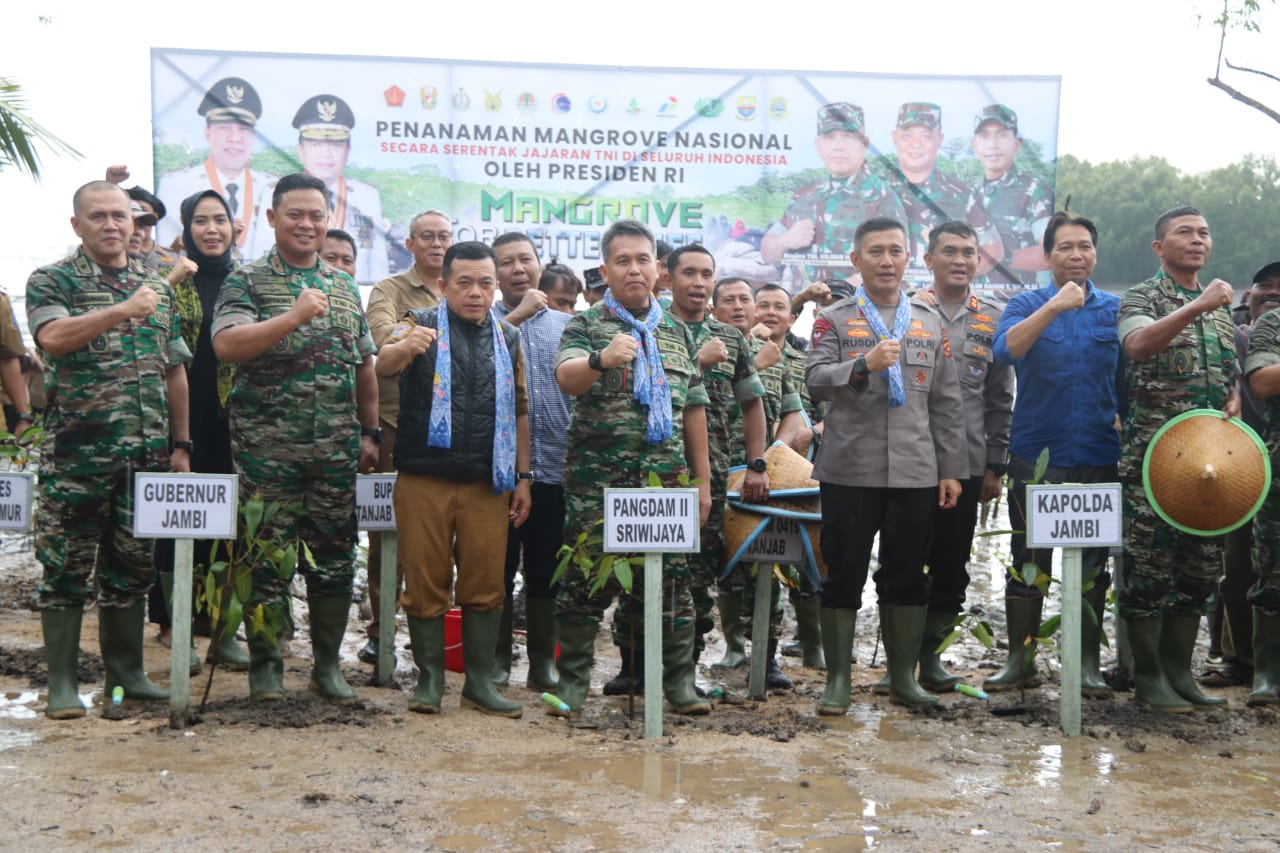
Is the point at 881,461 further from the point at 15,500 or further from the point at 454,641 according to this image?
the point at 15,500

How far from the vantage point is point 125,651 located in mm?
5461

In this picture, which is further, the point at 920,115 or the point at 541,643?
the point at 920,115

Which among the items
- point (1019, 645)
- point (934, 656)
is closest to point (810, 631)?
point (934, 656)

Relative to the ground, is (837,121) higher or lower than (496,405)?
higher

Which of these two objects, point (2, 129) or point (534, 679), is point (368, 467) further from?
point (2, 129)

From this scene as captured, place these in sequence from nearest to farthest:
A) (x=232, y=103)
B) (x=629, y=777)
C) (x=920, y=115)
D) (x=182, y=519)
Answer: (x=629, y=777) → (x=182, y=519) → (x=232, y=103) → (x=920, y=115)

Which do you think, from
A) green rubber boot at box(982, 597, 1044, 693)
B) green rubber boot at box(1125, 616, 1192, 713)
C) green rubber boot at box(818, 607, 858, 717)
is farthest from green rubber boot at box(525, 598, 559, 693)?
green rubber boot at box(1125, 616, 1192, 713)

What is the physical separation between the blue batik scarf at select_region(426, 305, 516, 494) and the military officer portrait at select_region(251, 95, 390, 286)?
3.60 m

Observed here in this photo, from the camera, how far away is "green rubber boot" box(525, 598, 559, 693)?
6164 mm

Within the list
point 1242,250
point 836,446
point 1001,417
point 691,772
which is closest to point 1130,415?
point 1001,417

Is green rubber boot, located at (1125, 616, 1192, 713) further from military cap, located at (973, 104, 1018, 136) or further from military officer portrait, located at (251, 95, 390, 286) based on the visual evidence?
military officer portrait, located at (251, 95, 390, 286)

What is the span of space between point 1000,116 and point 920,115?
560mm

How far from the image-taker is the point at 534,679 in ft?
20.3

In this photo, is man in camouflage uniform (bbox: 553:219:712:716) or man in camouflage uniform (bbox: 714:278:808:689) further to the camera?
man in camouflage uniform (bbox: 714:278:808:689)
